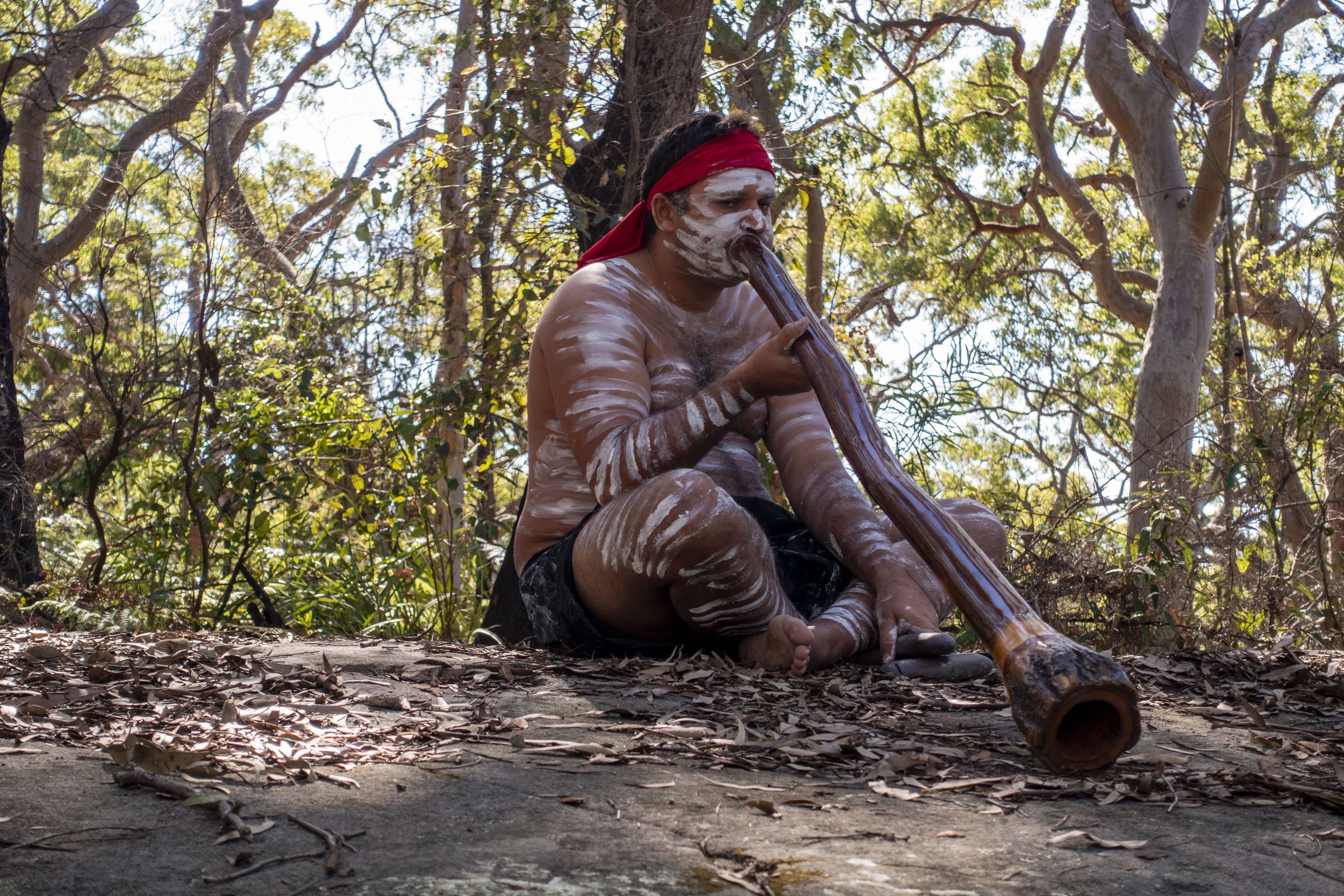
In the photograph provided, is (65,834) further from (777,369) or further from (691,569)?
(777,369)

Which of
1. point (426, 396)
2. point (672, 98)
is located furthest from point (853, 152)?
point (426, 396)

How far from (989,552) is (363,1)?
9.97m

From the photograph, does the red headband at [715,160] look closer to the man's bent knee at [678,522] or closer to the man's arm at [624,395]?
the man's arm at [624,395]

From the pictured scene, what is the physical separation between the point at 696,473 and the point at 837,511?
65cm

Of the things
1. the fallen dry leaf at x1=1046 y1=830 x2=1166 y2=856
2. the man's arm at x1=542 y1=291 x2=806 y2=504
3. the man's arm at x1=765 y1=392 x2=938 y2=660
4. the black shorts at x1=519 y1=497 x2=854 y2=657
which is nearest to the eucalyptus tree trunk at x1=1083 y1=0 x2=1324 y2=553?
the man's arm at x1=765 y1=392 x2=938 y2=660

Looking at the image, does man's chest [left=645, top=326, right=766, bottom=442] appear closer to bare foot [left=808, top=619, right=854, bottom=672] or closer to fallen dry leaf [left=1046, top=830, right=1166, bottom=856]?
bare foot [left=808, top=619, right=854, bottom=672]

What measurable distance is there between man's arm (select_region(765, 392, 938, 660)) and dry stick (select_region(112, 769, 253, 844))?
188cm

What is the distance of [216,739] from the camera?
1.87 meters

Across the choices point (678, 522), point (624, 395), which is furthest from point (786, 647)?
point (624, 395)

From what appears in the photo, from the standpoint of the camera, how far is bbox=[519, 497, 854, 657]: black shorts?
3.21 meters

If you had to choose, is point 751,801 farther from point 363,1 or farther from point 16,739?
point 363,1

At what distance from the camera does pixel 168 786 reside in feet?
5.04

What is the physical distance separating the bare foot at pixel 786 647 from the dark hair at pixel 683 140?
1.24 meters

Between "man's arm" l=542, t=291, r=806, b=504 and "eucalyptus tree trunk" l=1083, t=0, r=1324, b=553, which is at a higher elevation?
"eucalyptus tree trunk" l=1083, t=0, r=1324, b=553
